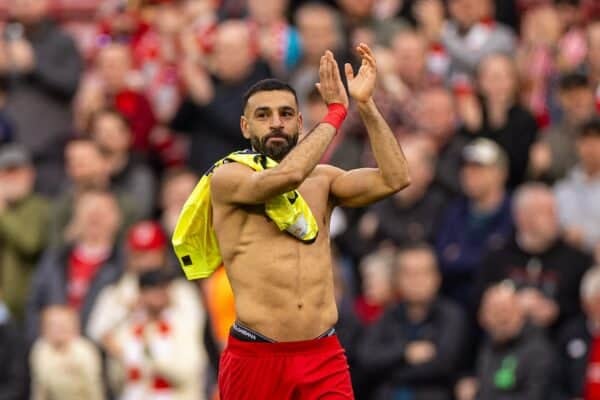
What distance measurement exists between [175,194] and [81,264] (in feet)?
2.93

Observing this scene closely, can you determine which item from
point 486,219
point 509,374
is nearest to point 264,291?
point 509,374

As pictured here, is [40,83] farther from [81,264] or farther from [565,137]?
[565,137]

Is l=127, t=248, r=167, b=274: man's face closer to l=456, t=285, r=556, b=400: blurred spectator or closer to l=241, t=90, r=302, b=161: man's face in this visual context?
l=456, t=285, r=556, b=400: blurred spectator

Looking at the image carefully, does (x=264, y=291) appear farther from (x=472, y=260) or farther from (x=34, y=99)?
(x=34, y=99)

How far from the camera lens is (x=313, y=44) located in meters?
14.0

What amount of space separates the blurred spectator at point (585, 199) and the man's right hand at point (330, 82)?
4.24 meters

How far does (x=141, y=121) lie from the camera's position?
14.4 metres

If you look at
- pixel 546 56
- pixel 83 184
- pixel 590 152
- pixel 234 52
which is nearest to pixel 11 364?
pixel 83 184

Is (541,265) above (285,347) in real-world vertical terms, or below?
below

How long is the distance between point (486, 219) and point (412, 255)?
2.30 ft

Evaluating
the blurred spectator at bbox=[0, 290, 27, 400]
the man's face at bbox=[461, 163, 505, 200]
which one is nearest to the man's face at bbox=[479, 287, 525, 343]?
the man's face at bbox=[461, 163, 505, 200]

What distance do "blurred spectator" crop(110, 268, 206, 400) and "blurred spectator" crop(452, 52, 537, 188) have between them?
2548 millimetres

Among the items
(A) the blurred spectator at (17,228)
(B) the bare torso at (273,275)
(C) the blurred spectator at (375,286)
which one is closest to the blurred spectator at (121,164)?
(A) the blurred spectator at (17,228)

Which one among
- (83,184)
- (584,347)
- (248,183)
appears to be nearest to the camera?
(248,183)
